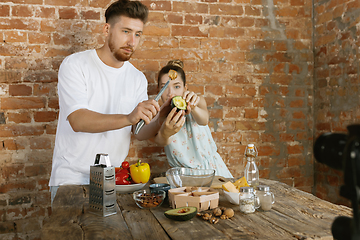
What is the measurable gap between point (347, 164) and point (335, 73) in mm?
2362

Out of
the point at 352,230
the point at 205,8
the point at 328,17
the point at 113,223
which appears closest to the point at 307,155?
the point at 328,17

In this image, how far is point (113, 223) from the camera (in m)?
1.06

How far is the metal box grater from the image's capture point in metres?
1.12

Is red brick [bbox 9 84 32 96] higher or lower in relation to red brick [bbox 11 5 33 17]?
lower

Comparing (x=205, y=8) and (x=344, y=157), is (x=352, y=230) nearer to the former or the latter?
(x=344, y=157)

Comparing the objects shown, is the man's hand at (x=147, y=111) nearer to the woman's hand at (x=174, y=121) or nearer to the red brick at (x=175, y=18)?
the woman's hand at (x=174, y=121)

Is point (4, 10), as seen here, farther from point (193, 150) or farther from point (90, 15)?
point (193, 150)

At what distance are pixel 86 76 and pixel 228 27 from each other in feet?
4.40

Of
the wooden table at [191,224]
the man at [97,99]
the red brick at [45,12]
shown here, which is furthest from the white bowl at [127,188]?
the red brick at [45,12]

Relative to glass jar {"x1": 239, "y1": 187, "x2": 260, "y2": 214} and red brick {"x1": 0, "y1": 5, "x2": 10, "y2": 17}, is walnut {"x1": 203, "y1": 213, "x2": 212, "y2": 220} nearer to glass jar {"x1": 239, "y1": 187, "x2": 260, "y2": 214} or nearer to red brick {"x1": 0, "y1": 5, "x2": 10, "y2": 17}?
glass jar {"x1": 239, "y1": 187, "x2": 260, "y2": 214}

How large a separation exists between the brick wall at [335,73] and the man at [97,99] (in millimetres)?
1572

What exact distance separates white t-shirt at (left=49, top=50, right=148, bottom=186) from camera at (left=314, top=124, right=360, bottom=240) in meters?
1.47

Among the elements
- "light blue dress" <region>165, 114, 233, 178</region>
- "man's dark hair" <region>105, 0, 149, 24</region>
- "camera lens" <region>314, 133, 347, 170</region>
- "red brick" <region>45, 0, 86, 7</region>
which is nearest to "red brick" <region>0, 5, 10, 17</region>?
"red brick" <region>45, 0, 86, 7</region>

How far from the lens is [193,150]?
2373mm
